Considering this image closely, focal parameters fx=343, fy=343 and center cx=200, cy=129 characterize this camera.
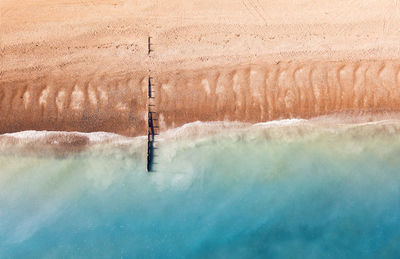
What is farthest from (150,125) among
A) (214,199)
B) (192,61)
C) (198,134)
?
(214,199)

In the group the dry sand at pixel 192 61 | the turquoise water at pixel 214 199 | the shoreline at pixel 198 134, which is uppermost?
the dry sand at pixel 192 61

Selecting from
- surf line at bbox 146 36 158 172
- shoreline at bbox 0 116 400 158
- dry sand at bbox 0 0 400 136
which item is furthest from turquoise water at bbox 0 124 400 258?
dry sand at bbox 0 0 400 136

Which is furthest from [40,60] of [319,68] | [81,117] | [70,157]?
[319,68]

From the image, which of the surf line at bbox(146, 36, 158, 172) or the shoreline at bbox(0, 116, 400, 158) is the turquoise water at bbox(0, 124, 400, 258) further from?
the surf line at bbox(146, 36, 158, 172)

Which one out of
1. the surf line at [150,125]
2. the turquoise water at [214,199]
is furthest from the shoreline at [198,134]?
the surf line at [150,125]

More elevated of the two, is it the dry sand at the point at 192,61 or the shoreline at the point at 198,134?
the dry sand at the point at 192,61

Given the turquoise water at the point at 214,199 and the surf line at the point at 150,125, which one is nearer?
the turquoise water at the point at 214,199

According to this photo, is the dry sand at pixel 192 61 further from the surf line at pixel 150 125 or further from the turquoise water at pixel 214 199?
the turquoise water at pixel 214 199
